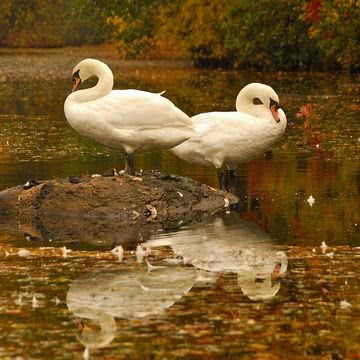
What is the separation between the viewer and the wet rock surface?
13.4 meters

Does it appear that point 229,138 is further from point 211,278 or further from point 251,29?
point 251,29

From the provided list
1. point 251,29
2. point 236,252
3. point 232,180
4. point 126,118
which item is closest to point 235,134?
point 232,180

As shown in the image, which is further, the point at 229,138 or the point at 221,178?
the point at 221,178

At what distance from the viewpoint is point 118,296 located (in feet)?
31.0

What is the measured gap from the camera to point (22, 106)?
31969 millimetres

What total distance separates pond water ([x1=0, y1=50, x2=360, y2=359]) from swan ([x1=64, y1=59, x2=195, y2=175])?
109 cm

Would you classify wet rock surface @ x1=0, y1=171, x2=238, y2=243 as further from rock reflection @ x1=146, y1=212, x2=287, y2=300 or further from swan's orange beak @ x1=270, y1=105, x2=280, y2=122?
swan's orange beak @ x1=270, y1=105, x2=280, y2=122

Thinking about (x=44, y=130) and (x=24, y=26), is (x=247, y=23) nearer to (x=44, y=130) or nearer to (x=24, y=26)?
(x=44, y=130)

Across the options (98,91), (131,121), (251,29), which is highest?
(251,29)

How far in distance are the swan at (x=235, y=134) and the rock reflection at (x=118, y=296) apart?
4.65 meters

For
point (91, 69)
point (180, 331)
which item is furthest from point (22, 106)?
point (180, 331)

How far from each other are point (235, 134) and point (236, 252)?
3.88m

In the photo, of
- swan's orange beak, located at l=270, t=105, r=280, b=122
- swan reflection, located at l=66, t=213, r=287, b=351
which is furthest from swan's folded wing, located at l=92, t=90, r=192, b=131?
swan reflection, located at l=66, t=213, r=287, b=351

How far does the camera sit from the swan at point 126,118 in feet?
47.3
